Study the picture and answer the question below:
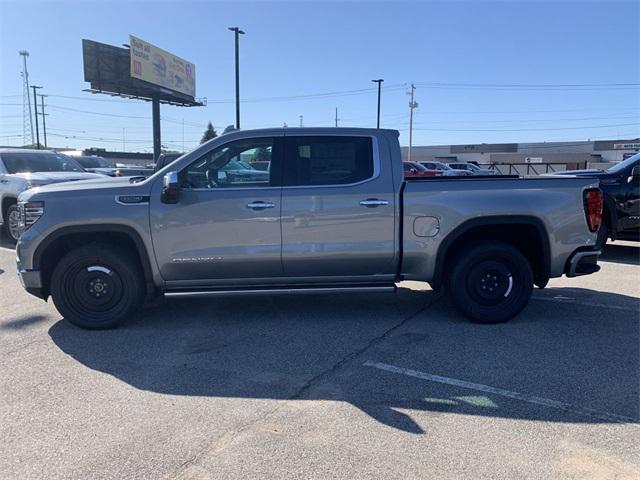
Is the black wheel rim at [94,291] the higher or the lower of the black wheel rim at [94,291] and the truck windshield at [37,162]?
the lower

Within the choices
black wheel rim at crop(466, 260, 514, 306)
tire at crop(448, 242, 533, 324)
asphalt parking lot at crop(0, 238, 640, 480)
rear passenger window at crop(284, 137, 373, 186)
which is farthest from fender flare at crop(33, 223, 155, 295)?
black wheel rim at crop(466, 260, 514, 306)

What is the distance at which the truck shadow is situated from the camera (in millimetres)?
3834

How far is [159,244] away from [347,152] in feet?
6.79

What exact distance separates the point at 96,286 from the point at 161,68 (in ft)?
136

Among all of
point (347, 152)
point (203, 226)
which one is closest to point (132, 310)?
point (203, 226)

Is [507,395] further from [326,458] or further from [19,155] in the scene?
[19,155]

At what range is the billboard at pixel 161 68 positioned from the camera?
38.9 meters

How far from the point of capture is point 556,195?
5.27 meters

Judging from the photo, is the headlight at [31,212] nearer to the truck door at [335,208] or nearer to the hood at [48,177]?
the truck door at [335,208]

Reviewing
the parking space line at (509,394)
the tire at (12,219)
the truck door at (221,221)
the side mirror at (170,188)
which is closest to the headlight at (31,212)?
the truck door at (221,221)

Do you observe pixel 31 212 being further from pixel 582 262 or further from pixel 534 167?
pixel 534 167

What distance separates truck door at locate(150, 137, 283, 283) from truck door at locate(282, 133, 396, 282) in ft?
0.50

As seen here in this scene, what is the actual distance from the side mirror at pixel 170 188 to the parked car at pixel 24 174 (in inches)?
207

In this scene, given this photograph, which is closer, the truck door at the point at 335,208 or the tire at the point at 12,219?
the truck door at the point at 335,208
